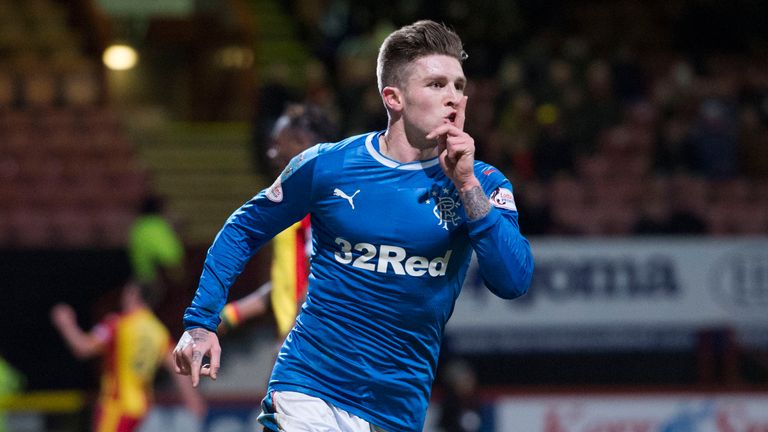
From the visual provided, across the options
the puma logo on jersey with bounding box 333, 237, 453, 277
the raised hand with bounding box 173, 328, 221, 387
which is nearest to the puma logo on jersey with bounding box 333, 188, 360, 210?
the puma logo on jersey with bounding box 333, 237, 453, 277

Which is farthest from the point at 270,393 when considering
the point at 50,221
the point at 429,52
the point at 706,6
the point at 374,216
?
the point at 706,6

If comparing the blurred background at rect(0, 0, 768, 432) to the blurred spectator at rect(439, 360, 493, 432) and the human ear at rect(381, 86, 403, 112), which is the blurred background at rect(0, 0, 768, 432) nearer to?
the blurred spectator at rect(439, 360, 493, 432)

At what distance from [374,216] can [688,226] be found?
28.3 ft

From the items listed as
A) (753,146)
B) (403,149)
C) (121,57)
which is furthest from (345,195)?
(121,57)

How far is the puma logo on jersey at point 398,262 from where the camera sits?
399cm

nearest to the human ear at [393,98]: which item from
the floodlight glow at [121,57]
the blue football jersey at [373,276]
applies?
the blue football jersey at [373,276]

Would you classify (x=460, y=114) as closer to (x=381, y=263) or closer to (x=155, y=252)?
(x=381, y=263)

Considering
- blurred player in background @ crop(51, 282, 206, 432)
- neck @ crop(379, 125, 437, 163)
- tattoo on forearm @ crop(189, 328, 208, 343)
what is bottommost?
blurred player in background @ crop(51, 282, 206, 432)

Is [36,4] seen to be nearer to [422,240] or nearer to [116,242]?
[116,242]

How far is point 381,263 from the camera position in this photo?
4.02 m

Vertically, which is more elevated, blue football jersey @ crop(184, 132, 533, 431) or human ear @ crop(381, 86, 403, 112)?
human ear @ crop(381, 86, 403, 112)

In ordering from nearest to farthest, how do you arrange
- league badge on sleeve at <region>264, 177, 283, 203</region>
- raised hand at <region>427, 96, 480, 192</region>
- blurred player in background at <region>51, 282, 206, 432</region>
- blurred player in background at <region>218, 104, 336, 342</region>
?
1. raised hand at <region>427, 96, 480, 192</region>
2. league badge on sleeve at <region>264, 177, 283, 203</region>
3. blurred player in background at <region>218, 104, 336, 342</region>
4. blurred player in background at <region>51, 282, 206, 432</region>

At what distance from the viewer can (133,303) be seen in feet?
34.3

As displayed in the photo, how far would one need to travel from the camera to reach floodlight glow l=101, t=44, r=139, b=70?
59.8 feet
